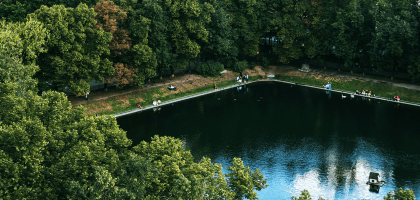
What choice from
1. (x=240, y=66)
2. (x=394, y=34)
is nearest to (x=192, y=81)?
(x=240, y=66)

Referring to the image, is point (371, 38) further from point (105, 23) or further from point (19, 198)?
point (19, 198)

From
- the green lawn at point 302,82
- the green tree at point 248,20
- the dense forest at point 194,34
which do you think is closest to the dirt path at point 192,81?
the green lawn at point 302,82

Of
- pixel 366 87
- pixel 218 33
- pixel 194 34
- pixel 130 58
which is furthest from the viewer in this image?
pixel 218 33

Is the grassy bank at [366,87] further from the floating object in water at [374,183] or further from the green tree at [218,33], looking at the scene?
the floating object in water at [374,183]

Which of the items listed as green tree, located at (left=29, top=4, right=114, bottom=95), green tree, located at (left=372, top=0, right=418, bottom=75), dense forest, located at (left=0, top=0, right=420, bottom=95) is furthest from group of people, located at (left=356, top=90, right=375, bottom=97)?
green tree, located at (left=29, top=4, right=114, bottom=95)

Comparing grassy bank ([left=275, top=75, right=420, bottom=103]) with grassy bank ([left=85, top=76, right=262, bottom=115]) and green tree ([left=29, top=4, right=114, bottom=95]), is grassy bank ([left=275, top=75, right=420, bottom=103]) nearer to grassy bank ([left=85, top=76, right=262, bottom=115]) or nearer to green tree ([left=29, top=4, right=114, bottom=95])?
grassy bank ([left=85, top=76, right=262, bottom=115])

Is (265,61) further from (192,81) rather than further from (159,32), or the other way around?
(159,32)
